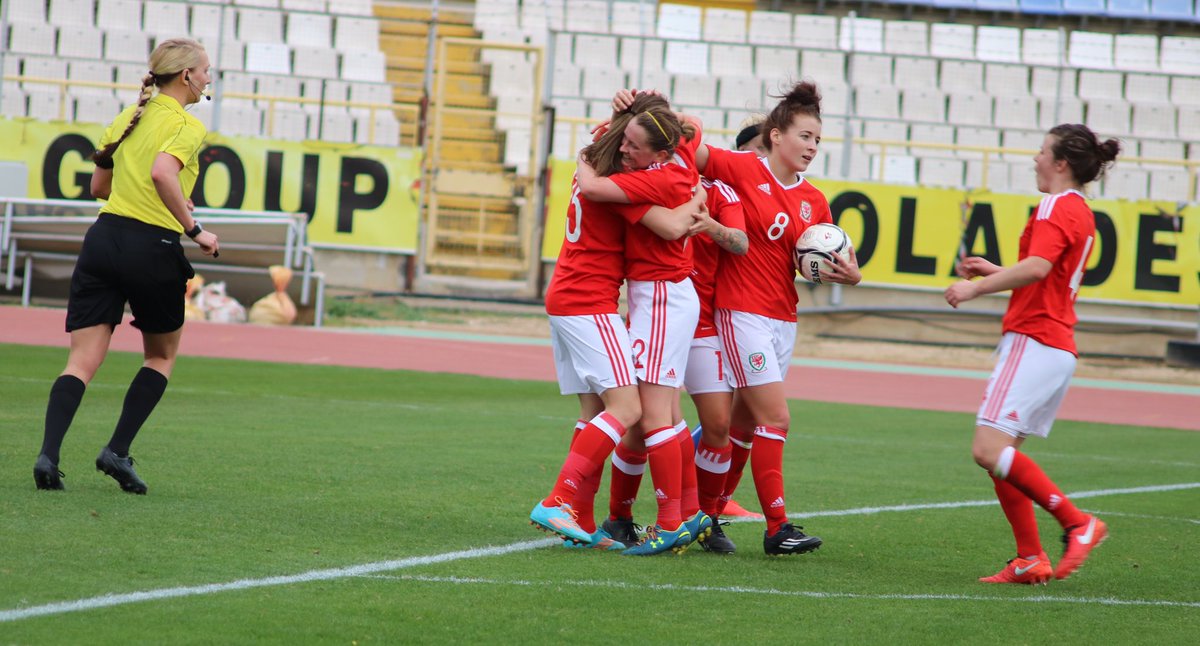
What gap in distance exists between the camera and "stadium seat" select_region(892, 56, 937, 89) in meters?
26.5

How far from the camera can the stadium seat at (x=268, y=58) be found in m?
24.9

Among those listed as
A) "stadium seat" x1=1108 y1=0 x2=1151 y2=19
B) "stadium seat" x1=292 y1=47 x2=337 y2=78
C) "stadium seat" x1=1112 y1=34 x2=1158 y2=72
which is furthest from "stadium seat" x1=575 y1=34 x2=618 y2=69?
"stadium seat" x1=1108 y1=0 x2=1151 y2=19

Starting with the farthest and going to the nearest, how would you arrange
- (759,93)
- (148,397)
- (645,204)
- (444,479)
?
(759,93) → (444,479) → (148,397) → (645,204)

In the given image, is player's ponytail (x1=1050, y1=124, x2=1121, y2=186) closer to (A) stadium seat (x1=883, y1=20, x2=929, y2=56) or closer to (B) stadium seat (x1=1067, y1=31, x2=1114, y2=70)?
(A) stadium seat (x1=883, y1=20, x2=929, y2=56)

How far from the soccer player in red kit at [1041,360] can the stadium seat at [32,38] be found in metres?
22.0

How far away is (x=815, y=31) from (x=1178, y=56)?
7946mm

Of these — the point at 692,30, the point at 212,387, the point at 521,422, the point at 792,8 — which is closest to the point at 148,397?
the point at 521,422

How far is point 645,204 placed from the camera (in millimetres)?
5488

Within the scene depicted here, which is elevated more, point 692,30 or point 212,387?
point 692,30

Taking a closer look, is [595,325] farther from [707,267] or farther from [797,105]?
[797,105]

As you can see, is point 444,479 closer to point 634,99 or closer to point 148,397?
point 148,397

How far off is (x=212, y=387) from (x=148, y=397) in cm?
538

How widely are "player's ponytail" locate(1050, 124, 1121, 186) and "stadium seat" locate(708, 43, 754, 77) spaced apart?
20.6m

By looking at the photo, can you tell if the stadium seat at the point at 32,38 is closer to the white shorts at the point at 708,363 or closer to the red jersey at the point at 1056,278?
the white shorts at the point at 708,363
